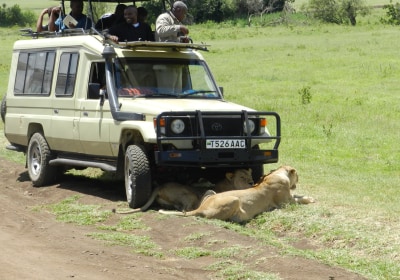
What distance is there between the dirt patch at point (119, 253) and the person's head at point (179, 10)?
2.60m

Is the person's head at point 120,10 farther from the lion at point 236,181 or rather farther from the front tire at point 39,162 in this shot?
the lion at point 236,181

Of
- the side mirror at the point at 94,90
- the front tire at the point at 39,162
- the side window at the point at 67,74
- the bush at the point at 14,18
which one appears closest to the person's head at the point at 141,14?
the side window at the point at 67,74

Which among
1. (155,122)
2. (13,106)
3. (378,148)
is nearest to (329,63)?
(378,148)

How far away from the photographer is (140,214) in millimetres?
9664

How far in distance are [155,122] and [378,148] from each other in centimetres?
682

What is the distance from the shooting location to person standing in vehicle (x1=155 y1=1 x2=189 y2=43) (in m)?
11.3

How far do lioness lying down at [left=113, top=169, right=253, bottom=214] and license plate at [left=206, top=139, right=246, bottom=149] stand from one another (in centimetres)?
49

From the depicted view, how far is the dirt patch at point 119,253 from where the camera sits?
7.02m

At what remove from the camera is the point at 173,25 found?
11375mm

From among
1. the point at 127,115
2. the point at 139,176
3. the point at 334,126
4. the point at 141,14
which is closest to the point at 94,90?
the point at 127,115

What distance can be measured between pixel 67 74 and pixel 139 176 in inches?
99.6

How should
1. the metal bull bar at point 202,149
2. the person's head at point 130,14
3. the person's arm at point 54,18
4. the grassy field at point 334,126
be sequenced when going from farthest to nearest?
the person's arm at point 54,18 < the person's head at point 130,14 < the metal bull bar at point 202,149 < the grassy field at point 334,126

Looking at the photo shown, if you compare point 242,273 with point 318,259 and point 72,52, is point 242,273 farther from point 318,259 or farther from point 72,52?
point 72,52

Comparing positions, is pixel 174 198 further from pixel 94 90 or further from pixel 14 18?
pixel 14 18
